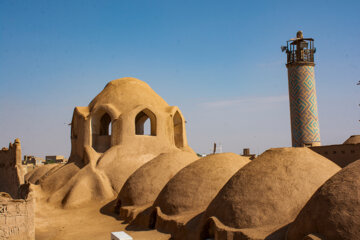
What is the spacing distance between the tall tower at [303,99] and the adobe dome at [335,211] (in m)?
12.0

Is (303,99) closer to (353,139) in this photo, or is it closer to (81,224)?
(353,139)

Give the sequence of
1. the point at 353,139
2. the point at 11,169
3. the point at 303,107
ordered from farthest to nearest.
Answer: the point at 303,107 → the point at 353,139 → the point at 11,169

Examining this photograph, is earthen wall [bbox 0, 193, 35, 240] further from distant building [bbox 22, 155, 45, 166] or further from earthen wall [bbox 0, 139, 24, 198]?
distant building [bbox 22, 155, 45, 166]

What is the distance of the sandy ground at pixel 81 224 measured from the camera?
11227mm

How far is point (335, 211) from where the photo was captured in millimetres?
5418

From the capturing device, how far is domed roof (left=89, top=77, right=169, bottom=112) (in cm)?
1947

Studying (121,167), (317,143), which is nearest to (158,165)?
(121,167)

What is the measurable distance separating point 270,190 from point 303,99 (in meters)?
11.1

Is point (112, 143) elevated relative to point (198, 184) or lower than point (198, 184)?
elevated

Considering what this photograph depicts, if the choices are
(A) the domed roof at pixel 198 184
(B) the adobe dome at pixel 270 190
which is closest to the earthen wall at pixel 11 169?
(A) the domed roof at pixel 198 184

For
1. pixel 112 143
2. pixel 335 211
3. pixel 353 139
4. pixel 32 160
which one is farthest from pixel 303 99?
pixel 32 160

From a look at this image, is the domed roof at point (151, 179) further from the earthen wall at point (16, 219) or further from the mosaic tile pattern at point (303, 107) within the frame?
the mosaic tile pattern at point (303, 107)

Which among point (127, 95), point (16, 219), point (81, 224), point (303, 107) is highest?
point (127, 95)

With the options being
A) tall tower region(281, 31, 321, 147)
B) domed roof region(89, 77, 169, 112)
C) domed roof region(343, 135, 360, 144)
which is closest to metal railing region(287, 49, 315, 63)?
tall tower region(281, 31, 321, 147)
